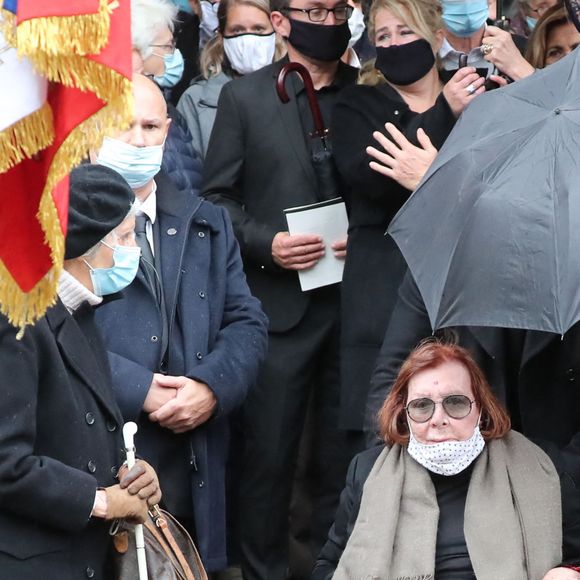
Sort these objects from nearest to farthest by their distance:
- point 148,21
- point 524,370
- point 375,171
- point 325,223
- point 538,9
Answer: point 524,370 → point 375,171 → point 325,223 → point 148,21 → point 538,9

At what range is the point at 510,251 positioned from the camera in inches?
171

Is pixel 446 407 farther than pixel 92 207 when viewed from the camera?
Yes

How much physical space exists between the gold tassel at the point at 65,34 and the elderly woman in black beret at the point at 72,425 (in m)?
1.56

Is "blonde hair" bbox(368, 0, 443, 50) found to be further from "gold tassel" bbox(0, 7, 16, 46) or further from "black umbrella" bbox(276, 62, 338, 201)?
"gold tassel" bbox(0, 7, 16, 46)

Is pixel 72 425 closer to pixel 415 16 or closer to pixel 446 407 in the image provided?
pixel 446 407

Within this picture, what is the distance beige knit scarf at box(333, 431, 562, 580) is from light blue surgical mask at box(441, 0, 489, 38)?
2.37m

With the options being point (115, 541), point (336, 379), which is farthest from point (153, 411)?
point (336, 379)

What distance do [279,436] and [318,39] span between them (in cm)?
162

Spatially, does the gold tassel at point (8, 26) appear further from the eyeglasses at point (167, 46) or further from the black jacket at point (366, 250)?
the eyeglasses at point (167, 46)

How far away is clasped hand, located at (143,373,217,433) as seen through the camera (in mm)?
5086

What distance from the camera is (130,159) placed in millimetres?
5238

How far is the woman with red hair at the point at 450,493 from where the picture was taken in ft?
14.2

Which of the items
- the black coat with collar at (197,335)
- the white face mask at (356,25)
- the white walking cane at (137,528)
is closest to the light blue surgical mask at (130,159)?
the black coat with collar at (197,335)

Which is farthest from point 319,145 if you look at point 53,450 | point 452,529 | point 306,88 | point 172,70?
point 53,450
